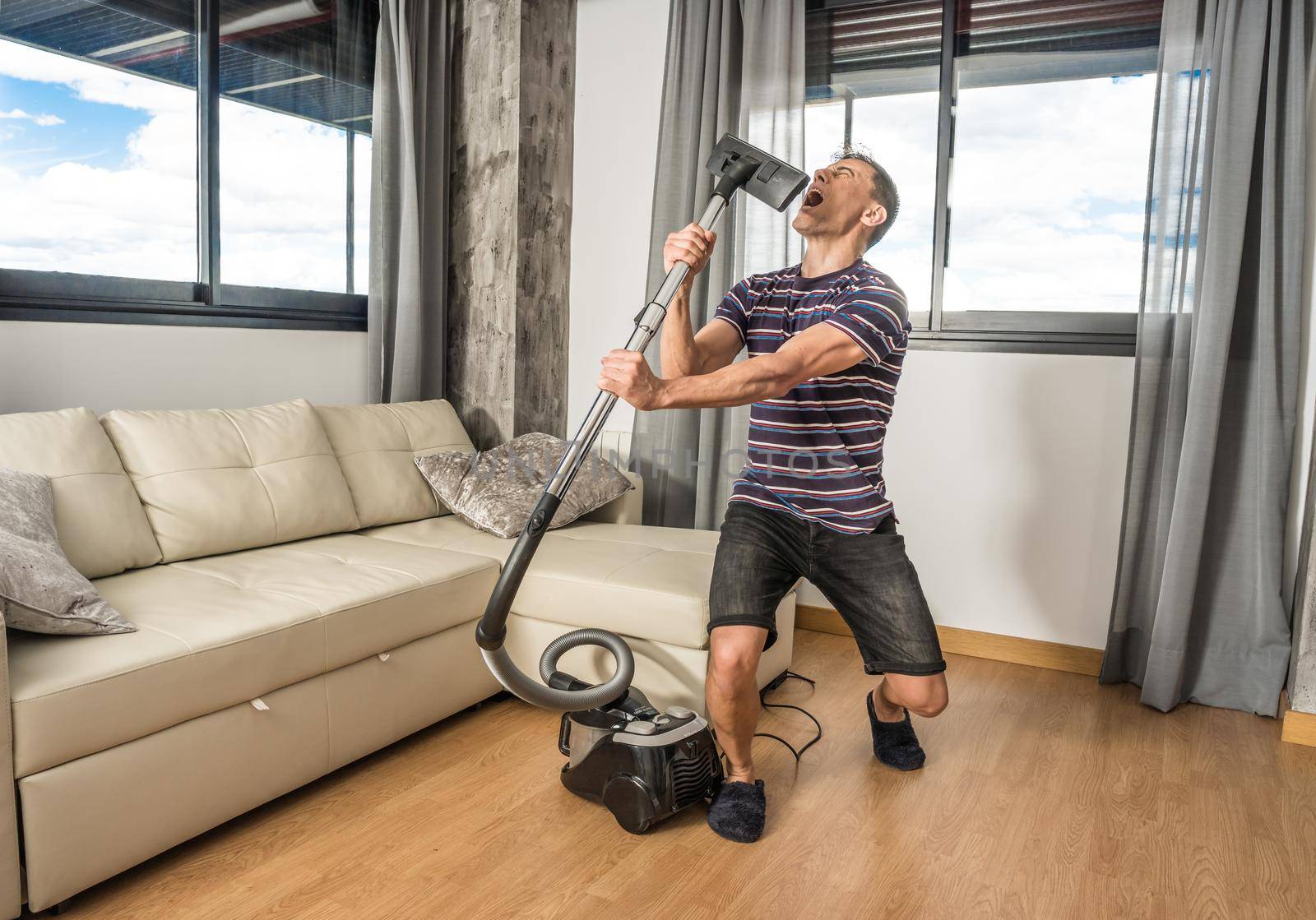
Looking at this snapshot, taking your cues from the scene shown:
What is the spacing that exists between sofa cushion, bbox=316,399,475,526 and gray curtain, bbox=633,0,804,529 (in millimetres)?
760

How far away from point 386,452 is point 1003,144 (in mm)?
2142

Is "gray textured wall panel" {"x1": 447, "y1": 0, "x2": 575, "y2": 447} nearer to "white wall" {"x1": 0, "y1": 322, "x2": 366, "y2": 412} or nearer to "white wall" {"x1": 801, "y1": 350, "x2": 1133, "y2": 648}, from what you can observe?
"white wall" {"x1": 0, "y1": 322, "x2": 366, "y2": 412}

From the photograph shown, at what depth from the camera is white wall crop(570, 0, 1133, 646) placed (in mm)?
2955

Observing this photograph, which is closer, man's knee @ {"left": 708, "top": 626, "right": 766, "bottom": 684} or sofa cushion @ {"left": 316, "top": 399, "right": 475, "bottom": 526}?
man's knee @ {"left": 708, "top": 626, "right": 766, "bottom": 684}

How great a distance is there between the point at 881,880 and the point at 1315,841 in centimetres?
94

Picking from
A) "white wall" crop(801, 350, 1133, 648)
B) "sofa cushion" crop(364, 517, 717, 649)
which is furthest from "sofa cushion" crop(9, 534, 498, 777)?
"white wall" crop(801, 350, 1133, 648)

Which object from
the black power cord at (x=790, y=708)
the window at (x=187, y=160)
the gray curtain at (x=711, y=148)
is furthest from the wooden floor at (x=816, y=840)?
the window at (x=187, y=160)

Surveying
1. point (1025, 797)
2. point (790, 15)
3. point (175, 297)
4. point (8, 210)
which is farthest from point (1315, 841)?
point (8, 210)

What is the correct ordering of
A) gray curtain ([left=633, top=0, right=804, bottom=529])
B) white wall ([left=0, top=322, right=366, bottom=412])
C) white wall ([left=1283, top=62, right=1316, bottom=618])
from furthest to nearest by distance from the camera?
gray curtain ([left=633, top=0, right=804, bottom=529])
white wall ([left=1283, top=62, right=1316, bottom=618])
white wall ([left=0, top=322, right=366, bottom=412])

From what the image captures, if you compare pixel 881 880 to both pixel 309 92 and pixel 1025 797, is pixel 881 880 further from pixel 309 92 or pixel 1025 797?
pixel 309 92

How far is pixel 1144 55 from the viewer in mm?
2852

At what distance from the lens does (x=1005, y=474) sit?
308 cm

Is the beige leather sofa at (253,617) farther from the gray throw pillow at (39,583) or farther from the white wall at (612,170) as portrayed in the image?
the white wall at (612,170)

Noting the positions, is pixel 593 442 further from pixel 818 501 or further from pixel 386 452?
pixel 386 452
